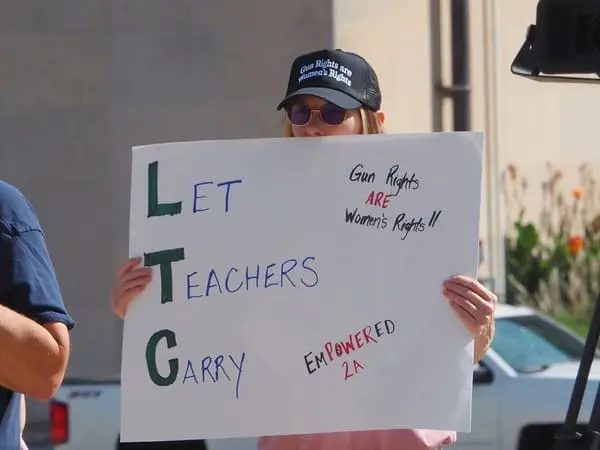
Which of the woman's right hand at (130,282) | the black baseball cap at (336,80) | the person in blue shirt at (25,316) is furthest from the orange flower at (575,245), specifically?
the person in blue shirt at (25,316)

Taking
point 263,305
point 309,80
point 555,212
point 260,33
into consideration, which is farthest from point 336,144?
point 555,212

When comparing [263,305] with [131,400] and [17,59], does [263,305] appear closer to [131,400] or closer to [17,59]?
[131,400]

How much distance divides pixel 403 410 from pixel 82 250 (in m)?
10.4

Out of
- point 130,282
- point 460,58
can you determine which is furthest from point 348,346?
point 460,58

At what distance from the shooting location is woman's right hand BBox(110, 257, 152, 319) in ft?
10.1

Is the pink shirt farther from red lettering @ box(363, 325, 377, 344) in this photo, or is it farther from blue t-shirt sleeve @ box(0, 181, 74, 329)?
blue t-shirt sleeve @ box(0, 181, 74, 329)

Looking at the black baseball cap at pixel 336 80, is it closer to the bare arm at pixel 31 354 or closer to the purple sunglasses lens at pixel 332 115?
the purple sunglasses lens at pixel 332 115

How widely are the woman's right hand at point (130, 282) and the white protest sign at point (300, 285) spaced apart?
23mm

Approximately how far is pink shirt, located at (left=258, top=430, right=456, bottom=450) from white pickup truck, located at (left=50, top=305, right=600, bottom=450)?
4.62 m

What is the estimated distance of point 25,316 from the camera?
103 inches

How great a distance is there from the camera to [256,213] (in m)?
3.18

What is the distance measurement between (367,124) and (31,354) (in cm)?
102

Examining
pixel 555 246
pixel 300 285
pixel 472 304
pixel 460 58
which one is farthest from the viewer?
pixel 555 246

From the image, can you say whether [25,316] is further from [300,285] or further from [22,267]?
[300,285]
